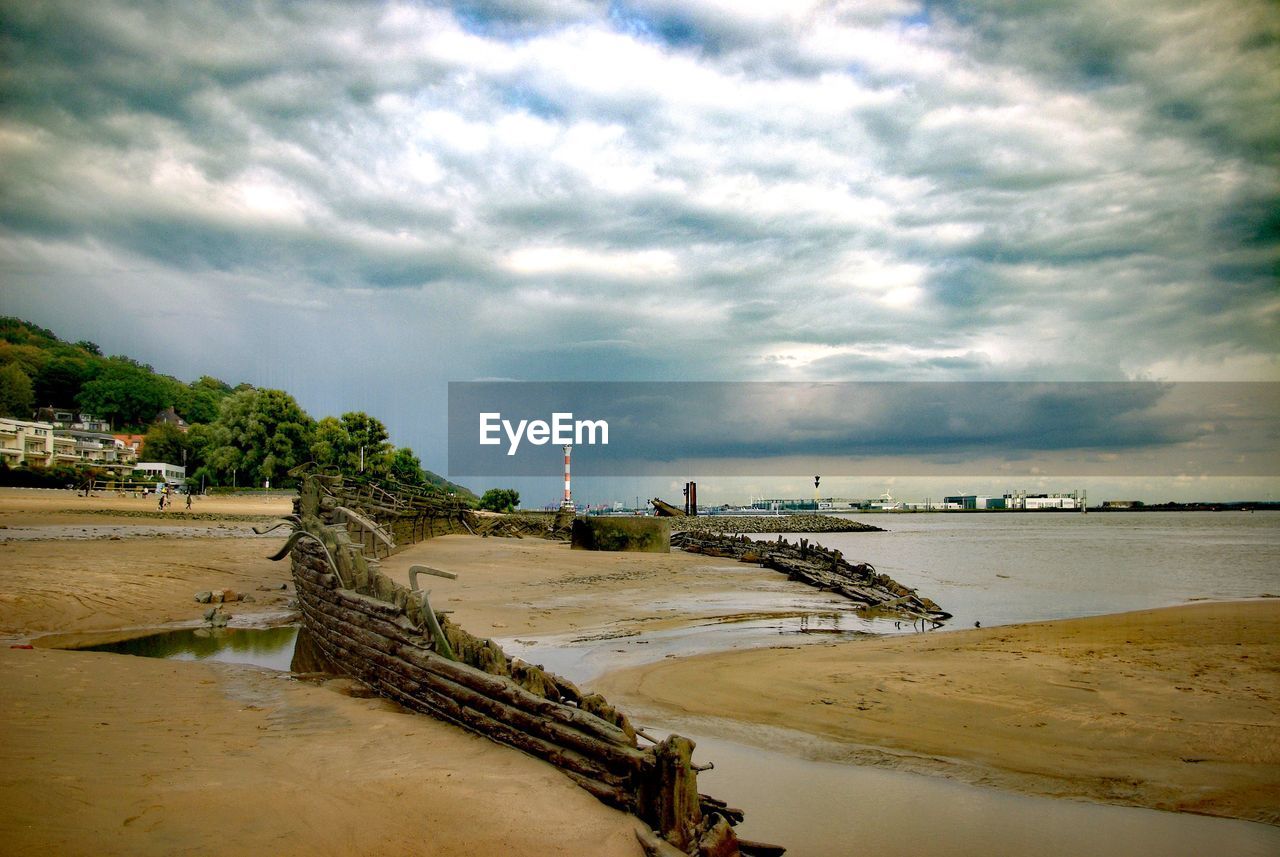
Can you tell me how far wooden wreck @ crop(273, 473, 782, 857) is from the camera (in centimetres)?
410

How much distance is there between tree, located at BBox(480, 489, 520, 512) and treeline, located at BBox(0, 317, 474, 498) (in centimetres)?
919

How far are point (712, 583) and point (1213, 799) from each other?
15371 mm

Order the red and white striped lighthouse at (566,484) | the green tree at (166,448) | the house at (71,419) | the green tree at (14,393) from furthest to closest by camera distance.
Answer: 1. the house at (71,419)
2. the green tree at (14,393)
3. the green tree at (166,448)
4. the red and white striped lighthouse at (566,484)

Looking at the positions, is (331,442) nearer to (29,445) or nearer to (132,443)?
(29,445)

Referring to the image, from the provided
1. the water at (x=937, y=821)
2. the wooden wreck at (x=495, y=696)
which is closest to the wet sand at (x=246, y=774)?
the wooden wreck at (x=495, y=696)

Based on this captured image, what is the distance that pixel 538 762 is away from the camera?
5.09 m

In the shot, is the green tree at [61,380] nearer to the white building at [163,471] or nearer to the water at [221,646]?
the white building at [163,471]

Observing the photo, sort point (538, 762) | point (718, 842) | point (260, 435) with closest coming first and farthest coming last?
point (718, 842)
point (538, 762)
point (260, 435)

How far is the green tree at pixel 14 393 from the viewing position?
9125 centimetres

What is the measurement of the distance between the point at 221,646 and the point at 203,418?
5566 inches

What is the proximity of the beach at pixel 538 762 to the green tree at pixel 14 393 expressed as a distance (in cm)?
10516

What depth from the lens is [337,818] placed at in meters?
4.33

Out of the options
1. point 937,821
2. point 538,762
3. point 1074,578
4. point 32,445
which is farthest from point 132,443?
point 937,821

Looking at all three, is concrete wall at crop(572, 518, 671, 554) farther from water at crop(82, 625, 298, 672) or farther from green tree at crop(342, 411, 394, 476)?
green tree at crop(342, 411, 394, 476)
